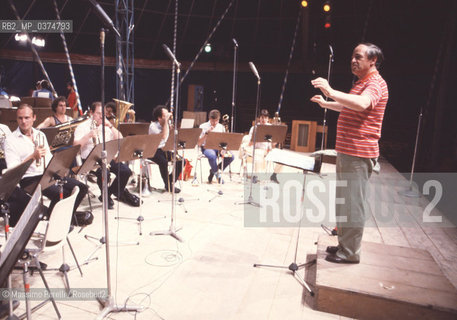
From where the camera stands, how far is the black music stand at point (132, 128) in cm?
478


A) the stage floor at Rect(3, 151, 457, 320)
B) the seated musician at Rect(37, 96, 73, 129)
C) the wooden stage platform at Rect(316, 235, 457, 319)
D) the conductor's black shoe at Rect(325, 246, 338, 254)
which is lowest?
the stage floor at Rect(3, 151, 457, 320)

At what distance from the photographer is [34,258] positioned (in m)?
2.22

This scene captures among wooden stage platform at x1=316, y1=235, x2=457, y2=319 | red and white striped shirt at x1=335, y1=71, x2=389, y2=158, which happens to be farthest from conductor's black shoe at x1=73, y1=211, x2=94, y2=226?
red and white striped shirt at x1=335, y1=71, x2=389, y2=158

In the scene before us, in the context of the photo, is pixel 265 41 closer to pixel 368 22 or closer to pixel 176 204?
pixel 368 22

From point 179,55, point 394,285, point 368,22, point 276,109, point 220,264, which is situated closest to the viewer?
point 394,285

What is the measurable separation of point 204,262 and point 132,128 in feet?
8.43

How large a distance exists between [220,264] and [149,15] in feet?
41.5

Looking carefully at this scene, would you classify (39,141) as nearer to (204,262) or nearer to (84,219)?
(84,219)

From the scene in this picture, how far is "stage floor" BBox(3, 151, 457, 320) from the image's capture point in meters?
2.43

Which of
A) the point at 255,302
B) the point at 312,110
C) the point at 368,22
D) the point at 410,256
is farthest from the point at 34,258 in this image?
the point at 368,22

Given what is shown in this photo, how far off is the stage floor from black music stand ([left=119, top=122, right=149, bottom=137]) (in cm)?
105

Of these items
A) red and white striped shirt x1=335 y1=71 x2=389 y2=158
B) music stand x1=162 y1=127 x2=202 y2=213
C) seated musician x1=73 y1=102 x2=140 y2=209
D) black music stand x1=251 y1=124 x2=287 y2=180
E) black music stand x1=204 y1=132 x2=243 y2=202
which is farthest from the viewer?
black music stand x1=251 y1=124 x2=287 y2=180

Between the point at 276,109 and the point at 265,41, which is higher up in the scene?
the point at 265,41

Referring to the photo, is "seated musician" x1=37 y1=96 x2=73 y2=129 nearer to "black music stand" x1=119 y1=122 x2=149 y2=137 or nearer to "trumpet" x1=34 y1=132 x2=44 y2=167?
"black music stand" x1=119 y1=122 x2=149 y2=137
